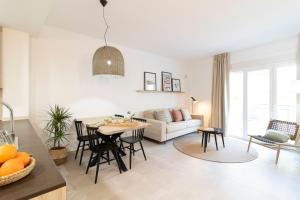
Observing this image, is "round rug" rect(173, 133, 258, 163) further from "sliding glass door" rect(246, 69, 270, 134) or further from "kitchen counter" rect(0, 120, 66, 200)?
"kitchen counter" rect(0, 120, 66, 200)

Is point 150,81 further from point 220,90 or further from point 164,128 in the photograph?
point 220,90

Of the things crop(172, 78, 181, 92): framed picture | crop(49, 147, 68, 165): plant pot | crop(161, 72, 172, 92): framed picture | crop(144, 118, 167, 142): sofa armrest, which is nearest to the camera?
crop(49, 147, 68, 165): plant pot

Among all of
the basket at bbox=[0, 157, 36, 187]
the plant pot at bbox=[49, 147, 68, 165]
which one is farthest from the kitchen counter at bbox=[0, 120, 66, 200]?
the plant pot at bbox=[49, 147, 68, 165]

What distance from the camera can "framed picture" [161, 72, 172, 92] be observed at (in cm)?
531

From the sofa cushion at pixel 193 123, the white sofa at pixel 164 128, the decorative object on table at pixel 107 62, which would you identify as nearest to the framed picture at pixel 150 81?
the white sofa at pixel 164 128

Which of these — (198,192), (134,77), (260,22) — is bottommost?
(198,192)

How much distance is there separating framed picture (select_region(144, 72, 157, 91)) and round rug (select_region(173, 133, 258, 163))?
173 cm

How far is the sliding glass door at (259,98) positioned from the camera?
384 centimetres

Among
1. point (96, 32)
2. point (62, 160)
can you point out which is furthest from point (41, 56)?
point (62, 160)

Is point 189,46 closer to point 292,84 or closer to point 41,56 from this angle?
point 292,84

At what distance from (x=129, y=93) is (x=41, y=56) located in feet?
7.08

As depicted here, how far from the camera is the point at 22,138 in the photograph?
1.48 m

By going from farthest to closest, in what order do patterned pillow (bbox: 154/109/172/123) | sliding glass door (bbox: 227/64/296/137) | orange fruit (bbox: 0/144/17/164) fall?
patterned pillow (bbox: 154/109/172/123) → sliding glass door (bbox: 227/64/296/137) → orange fruit (bbox: 0/144/17/164)

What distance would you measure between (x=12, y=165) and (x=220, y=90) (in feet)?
16.6
